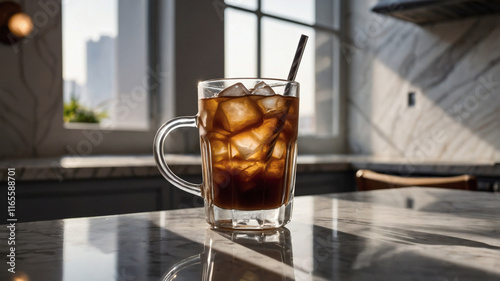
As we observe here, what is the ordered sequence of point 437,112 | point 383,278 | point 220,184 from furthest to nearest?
1. point 437,112
2. point 220,184
3. point 383,278

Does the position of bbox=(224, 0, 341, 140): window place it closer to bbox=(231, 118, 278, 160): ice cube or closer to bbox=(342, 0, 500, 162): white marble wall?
bbox=(342, 0, 500, 162): white marble wall

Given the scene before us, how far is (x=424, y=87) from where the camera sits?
2.94 m

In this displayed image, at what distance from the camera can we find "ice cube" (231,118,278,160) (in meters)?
0.50

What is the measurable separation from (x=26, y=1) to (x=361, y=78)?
219 cm

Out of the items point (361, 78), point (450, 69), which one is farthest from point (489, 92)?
point (361, 78)

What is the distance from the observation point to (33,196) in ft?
4.82

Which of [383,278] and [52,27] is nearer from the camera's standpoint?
[383,278]

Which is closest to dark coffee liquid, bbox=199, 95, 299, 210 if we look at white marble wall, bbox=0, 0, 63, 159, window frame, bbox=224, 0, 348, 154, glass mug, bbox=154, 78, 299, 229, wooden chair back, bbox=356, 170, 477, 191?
glass mug, bbox=154, 78, 299, 229

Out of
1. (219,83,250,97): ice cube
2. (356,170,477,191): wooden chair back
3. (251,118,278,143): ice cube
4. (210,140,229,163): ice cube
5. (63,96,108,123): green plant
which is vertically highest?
(63,96,108,123): green plant

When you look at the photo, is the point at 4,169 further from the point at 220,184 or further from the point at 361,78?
the point at 361,78

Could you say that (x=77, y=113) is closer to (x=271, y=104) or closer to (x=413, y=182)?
(x=413, y=182)

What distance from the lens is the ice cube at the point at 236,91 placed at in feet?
1.65

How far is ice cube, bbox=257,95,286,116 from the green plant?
6.46 feet

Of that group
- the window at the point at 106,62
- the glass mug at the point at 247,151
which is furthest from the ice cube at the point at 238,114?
the window at the point at 106,62
